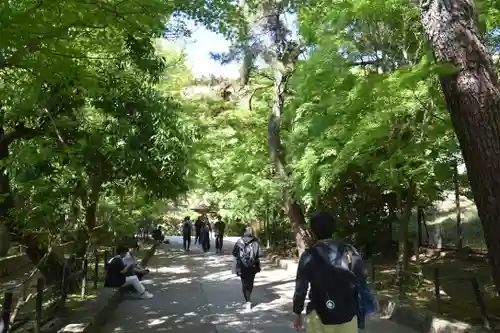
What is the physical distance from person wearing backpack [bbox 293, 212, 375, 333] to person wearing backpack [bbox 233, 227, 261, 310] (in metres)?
5.80

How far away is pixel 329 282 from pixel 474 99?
1.75m

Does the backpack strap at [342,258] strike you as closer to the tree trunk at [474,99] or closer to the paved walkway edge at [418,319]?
the tree trunk at [474,99]

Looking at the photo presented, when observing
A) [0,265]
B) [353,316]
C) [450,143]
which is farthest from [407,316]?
[0,265]

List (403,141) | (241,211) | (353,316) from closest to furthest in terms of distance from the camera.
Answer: (353,316) < (403,141) < (241,211)

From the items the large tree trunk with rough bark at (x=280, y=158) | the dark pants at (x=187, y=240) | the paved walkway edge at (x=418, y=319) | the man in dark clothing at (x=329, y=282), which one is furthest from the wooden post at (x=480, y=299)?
the dark pants at (x=187, y=240)

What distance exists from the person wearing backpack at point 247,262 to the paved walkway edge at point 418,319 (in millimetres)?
2414

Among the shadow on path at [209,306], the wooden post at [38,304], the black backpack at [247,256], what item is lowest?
the shadow on path at [209,306]

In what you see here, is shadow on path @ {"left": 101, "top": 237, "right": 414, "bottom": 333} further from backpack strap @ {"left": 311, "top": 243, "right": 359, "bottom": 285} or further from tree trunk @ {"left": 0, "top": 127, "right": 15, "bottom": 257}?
backpack strap @ {"left": 311, "top": 243, "right": 359, "bottom": 285}

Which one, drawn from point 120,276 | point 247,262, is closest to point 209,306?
point 247,262

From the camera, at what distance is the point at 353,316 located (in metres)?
4.12

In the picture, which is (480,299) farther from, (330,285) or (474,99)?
(474,99)

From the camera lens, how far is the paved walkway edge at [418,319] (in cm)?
692

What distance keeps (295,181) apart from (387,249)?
5.17 m

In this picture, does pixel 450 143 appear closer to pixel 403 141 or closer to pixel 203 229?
pixel 403 141
